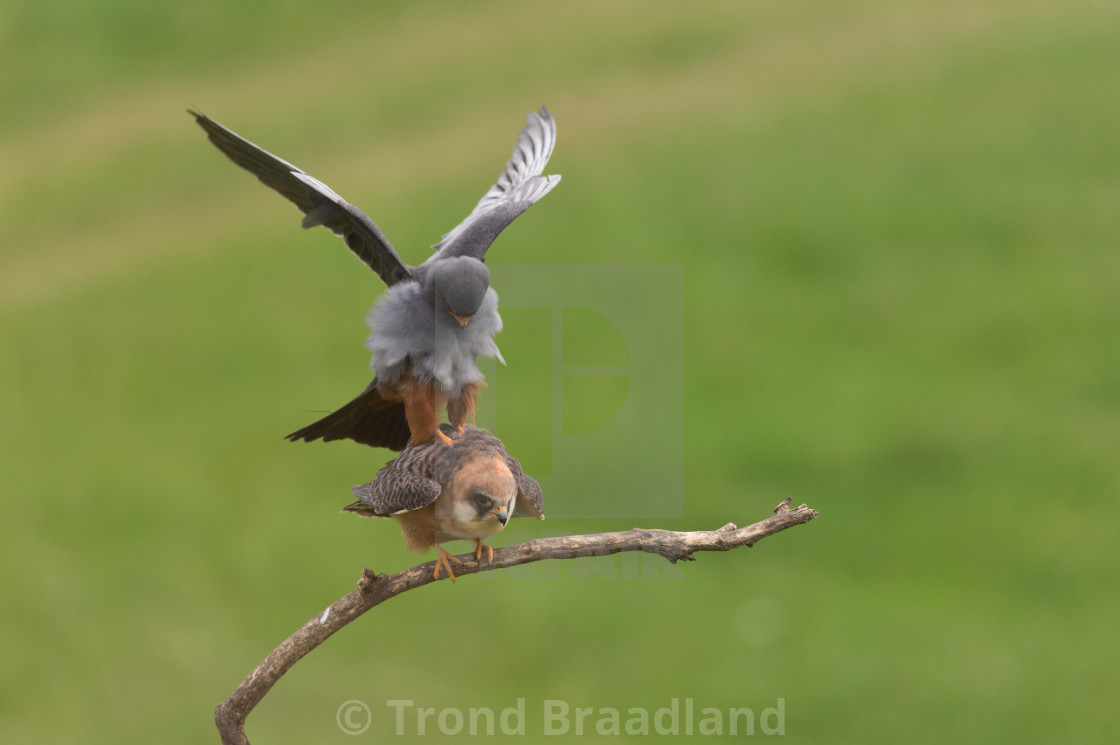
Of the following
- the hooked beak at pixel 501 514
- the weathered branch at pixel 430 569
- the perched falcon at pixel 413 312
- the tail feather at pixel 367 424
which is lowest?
the weathered branch at pixel 430 569

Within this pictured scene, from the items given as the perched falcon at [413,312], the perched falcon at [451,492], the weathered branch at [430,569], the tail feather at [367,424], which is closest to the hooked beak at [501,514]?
the perched falcon at [451,492]

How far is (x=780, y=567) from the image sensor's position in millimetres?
18266

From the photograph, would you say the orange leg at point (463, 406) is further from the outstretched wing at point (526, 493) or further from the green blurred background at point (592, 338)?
the green blurred background at point (592, 338)

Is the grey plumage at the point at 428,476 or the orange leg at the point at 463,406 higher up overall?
the orange leg at the point at 463,406

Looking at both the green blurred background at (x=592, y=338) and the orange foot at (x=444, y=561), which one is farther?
the green blurred background at (x=592, y=338)

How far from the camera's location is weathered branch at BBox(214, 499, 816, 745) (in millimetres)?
5090

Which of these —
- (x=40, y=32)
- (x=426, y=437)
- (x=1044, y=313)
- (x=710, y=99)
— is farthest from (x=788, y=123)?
(x=426, y=437)

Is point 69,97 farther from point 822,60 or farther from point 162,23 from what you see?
point 822,60

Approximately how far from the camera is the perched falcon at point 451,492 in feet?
17.2

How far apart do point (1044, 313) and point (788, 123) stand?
22.8 ft

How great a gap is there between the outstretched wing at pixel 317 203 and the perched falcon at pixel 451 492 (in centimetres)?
92

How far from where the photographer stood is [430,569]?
5.35 metres

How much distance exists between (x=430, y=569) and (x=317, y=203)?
1.90 meters

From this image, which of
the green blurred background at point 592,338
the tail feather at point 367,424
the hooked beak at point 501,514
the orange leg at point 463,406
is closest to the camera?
the hooked beak at point 501,514
